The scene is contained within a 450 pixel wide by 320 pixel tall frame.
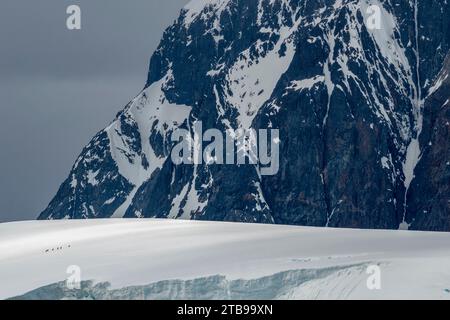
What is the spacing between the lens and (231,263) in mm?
66062

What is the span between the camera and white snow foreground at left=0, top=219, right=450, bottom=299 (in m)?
59.5

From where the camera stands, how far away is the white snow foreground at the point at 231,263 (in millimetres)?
59531
